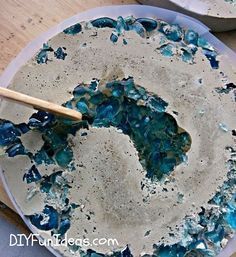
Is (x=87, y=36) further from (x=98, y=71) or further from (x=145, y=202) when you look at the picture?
(x=145, y=202)

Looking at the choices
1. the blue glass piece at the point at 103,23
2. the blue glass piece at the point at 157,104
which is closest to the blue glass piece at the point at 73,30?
the blue glass piece at the point at 103,23

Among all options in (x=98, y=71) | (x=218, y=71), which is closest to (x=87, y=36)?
(x=98, y=71)

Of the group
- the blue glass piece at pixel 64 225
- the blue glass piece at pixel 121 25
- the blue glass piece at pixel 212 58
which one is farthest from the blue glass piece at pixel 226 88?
the blue glass piece at pixel 64 225

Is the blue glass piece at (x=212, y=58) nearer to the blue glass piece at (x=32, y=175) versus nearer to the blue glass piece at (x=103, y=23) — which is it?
the blue glass piece at (x=103, y=23)

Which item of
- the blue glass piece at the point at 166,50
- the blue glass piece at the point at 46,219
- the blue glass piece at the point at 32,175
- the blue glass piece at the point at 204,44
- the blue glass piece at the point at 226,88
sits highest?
the blue glass piece at the point at 204,44

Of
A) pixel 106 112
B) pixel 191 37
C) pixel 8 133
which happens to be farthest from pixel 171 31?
pixel 8 133

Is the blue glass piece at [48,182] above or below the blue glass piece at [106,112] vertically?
below
